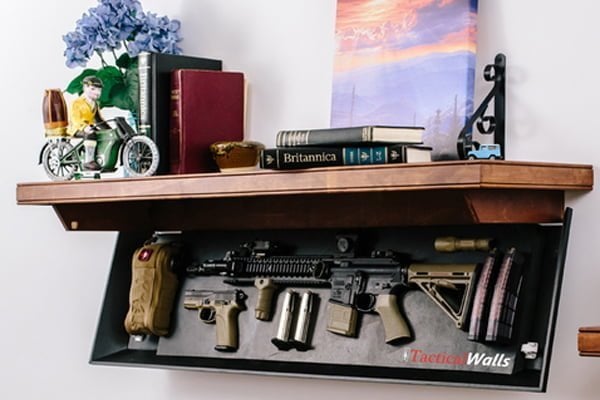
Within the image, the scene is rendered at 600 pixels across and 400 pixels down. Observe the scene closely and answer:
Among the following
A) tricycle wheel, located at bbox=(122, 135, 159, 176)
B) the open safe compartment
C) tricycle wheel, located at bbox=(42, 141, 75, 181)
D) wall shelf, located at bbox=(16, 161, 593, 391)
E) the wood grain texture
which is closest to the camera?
the wood grain texture

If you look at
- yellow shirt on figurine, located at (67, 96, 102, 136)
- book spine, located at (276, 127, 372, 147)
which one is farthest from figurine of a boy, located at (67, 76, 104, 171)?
book spine, located at (276, 127, 372, 147)

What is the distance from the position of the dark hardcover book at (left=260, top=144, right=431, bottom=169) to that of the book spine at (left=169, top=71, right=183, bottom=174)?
324mm

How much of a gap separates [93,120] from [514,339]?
0.97 meters

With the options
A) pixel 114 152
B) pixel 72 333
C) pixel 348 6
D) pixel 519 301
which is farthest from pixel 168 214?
pixel 519 301

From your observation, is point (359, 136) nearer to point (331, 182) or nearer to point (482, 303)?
point (331, 182)

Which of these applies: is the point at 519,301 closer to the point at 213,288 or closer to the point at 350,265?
the point at 350,265

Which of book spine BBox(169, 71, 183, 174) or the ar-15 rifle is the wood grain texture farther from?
book spine BBox(169, 71, 183, 174)

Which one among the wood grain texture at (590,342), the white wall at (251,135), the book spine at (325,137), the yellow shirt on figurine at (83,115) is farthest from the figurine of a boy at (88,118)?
the wood grain texture at (590,342)

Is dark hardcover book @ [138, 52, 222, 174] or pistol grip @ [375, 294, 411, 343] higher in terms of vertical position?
dark hardcover book @ [138, 52, 222, 174]

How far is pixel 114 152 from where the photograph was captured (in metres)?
2.22

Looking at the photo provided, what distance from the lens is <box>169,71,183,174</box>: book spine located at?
2.16 m

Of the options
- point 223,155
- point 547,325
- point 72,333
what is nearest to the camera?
point 547,325

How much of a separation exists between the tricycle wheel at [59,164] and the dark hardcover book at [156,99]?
0.19 meters

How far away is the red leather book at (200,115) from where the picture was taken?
7.07 ft
